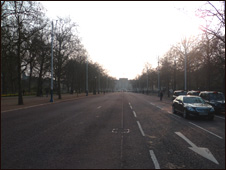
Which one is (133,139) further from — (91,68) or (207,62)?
(91,68)

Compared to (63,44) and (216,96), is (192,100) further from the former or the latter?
(63,44)

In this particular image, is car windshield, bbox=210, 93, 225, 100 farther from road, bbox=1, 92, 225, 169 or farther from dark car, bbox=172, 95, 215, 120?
road, bbox=1, 92, 225, 169

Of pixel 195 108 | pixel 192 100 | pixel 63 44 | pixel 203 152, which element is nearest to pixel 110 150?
pixel 203 152

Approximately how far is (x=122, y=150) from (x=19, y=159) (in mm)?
2719

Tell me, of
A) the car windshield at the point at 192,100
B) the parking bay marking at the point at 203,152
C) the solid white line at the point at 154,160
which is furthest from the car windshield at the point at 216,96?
the solid white line at the point at 154,160

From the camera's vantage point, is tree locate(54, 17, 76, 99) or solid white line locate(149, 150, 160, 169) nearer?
solid white line locate(149, 150, 160, 169)

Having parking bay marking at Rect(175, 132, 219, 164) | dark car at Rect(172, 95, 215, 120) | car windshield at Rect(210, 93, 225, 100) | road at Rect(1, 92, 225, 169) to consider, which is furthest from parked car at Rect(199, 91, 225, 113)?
parking bay marking at Rect(175, 132, 219, 164)

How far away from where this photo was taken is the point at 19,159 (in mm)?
5039

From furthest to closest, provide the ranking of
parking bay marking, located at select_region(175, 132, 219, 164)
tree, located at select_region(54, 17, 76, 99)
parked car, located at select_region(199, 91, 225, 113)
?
tree, located at select_region(54, 17, 76, 99), parked car, located at select_region(199, 91, 225, 113), parking bay marking, located at select_region(175, 132, 219, 164)

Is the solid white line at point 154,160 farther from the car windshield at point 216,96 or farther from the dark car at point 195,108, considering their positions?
the car windshield at point 216,96

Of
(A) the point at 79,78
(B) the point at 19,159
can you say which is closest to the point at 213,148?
(B) the point at 19,159

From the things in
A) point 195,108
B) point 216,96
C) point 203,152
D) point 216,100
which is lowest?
point 203,152

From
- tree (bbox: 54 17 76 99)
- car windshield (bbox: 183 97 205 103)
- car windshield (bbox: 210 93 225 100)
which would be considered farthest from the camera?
tree (bbox: 54 17 76 99)

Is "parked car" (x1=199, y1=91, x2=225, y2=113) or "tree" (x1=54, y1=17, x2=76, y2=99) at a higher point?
"tree" (x1=54, y1=17, x2=76, y2=99)
